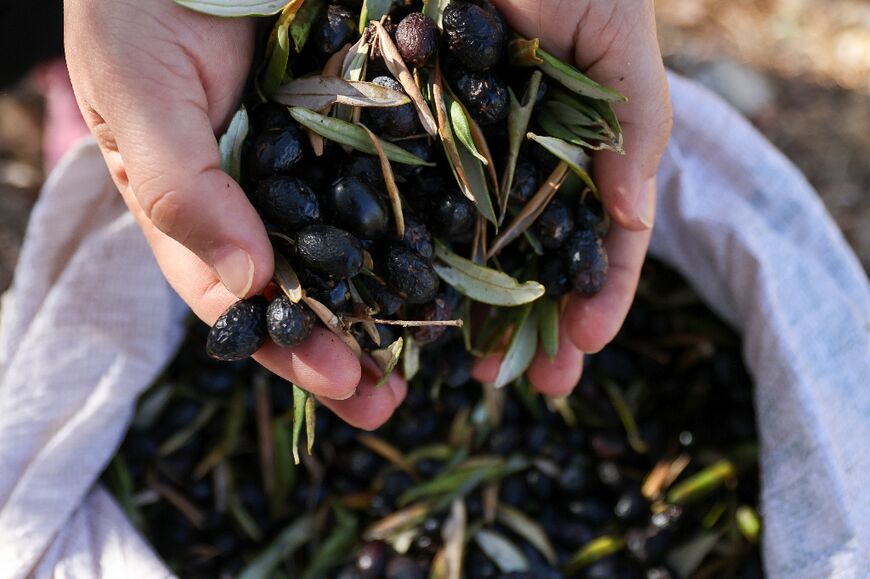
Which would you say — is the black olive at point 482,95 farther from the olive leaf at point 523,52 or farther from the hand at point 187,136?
the hand at point 187,136

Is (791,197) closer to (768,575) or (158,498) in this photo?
(768,575)

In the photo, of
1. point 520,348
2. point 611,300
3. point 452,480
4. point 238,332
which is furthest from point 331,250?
point 452,480

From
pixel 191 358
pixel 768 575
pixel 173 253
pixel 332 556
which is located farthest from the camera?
pixel 191 358

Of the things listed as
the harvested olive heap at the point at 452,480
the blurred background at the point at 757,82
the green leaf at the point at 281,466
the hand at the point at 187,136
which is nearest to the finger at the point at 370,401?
the hand at the point at 187,136

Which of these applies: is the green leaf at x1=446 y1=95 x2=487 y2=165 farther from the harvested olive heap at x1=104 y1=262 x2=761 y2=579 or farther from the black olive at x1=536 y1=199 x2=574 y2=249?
the harvested olive heap at x1=104 y1=262 x2=761 y2=579

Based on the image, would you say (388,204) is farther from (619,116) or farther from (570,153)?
(619,116)

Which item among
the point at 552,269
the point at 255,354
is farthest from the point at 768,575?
the point at 255,354

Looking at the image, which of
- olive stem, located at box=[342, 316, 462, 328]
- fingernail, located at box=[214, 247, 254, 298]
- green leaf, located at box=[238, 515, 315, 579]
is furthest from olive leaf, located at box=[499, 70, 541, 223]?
green leaf, located at box=[238, 515, 315, 579]

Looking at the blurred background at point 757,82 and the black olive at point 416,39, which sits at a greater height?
the black olive at point 416,39
